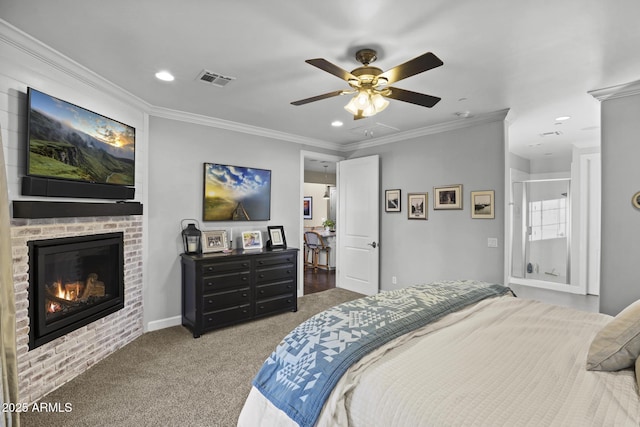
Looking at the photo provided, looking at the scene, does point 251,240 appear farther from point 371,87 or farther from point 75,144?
point 371,87

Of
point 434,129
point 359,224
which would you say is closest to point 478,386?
point 434,129

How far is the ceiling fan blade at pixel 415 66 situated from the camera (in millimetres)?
1735

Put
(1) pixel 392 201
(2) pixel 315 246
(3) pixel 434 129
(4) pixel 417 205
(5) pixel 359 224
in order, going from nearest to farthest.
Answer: (3) pixel 434 129, (4) pixel 417 205, (1) pixel 392 201, (5) pixel 359 224, (2) pixel 315 246

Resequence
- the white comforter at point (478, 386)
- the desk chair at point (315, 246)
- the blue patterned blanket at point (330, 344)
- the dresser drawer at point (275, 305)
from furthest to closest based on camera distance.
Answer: the desk chair at point (315, 246) → the dresser drawer at point (275, 305) → the blue patterned blanket at point (330, 344) → the white comforter at point (478, 386)

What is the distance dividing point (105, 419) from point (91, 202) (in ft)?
5.58

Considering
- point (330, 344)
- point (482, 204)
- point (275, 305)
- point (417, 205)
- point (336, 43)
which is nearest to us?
point (330, 344)

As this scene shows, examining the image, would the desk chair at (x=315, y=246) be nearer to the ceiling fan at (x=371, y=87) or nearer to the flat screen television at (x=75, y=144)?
the flat screen television at (x=75, y=144)

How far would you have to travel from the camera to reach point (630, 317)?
1.35m

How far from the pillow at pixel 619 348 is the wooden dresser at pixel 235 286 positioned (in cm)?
316

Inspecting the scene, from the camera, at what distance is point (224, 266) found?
3.57m

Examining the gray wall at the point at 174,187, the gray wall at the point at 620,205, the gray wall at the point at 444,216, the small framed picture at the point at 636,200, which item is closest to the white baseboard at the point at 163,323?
the gray wall at the point at 174,187

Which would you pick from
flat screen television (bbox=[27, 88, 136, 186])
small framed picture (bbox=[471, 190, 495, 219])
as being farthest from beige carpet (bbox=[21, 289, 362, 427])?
small framed picture (bbox=[471, 190, 495, 219])

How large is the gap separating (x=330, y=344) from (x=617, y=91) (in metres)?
3.53

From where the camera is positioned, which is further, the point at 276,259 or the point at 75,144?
the point at 276,259
